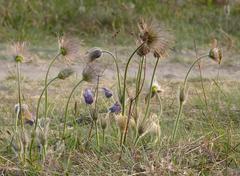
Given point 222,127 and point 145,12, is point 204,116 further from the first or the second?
point 145,12

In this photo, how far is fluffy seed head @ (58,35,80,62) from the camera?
2.90 m

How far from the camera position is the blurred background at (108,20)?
22.0 ft

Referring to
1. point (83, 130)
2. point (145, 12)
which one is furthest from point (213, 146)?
point (145, 12)

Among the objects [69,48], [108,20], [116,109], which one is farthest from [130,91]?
[108,20]

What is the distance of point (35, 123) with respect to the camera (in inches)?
117

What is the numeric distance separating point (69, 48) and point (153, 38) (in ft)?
1.06

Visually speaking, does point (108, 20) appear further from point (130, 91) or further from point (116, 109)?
point (116, 109)

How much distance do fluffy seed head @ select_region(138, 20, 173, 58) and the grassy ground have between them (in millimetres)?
376

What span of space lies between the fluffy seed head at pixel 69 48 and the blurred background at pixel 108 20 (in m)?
3.62

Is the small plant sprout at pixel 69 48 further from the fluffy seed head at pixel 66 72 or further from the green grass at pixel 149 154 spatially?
the green grass at pixel 149 154

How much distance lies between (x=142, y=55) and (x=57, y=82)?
239 centimetres

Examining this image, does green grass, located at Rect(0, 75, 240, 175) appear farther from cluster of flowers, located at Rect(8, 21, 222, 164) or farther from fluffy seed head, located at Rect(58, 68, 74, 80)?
fluffy seed head, located at Rect(58, 68, 74, 80)

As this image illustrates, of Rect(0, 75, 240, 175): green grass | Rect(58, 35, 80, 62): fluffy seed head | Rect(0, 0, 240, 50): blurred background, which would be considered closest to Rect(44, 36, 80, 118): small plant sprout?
Rect(58, 35, 80, 62): fluffy seed head

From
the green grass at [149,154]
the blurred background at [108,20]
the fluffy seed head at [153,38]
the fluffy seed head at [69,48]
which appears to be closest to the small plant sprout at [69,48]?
the fluffy seed head at [69,48]
